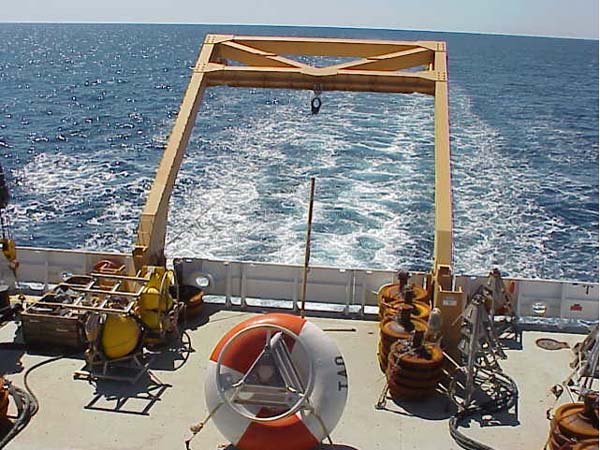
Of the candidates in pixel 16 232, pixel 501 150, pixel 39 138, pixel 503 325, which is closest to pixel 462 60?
pixel 501 150

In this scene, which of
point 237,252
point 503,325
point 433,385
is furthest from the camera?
point 237,252

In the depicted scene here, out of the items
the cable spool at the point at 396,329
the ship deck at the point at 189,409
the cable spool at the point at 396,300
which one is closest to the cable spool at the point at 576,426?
the ship deck at the point at 189,409

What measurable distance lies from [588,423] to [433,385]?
227 cm

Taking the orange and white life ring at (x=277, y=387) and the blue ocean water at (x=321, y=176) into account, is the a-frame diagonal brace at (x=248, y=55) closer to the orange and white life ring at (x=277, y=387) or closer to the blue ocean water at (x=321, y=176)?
the blue ocean water at (x=321, y=176)

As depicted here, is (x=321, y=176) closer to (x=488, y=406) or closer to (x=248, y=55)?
(x=248, y=55)

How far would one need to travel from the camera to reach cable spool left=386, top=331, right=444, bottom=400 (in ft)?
30.4

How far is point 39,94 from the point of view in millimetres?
52562

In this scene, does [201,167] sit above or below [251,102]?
below

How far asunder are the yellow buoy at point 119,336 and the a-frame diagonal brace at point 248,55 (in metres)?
7.55

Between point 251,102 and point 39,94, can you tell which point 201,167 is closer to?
point 251,102

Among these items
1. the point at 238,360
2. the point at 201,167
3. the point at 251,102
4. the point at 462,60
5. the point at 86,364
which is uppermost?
the point at 462,60

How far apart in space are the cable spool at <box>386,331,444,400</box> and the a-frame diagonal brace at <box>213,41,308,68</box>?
778 centimetres

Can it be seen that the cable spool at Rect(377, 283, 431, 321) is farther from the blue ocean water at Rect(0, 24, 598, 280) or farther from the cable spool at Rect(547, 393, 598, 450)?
the blue ocean water at Rect(0, 24, 598, 280)

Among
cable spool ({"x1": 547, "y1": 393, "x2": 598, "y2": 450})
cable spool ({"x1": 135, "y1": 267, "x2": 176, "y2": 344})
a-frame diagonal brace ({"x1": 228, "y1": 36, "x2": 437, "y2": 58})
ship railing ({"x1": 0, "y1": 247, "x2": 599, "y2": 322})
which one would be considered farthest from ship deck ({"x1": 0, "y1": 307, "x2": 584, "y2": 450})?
a-frame diagonal brace ({"x1": 228, "y1": 36, "x2": 437, "y2": 58})
